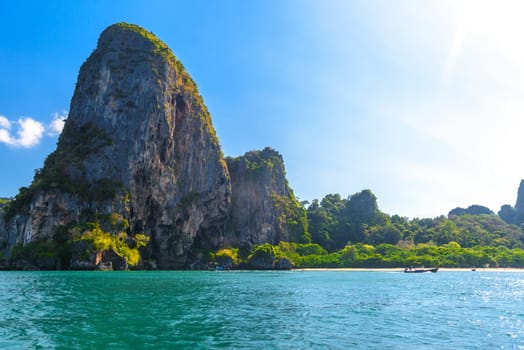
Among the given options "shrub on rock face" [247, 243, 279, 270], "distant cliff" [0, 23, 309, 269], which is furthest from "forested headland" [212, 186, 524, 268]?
"distant cliff" [0, 23, 309, 269]

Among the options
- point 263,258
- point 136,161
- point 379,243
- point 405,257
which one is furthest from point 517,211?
point 136,161

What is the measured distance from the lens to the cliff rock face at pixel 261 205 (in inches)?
4774

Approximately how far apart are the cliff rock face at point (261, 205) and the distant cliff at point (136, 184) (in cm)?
39

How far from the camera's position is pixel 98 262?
72.5 meters

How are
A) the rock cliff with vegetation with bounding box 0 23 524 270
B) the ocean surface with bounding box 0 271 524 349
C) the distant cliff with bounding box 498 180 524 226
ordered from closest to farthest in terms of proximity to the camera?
the ocean surface with bounding box 0 271 524 349, the rock cliff with vegetation with bounding box 0 23 524 270, the distant cliff with bounding box 498 180 524 226

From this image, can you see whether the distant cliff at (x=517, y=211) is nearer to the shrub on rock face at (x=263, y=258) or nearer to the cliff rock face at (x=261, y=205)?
the cliff rock face at (x=261, y=205)

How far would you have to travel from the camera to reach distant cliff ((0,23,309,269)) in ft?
250

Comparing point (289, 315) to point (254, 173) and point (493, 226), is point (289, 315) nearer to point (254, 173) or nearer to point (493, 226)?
point (254, 173)

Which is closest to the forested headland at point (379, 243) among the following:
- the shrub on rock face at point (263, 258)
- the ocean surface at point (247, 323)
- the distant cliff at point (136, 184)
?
the shrub on rock face at point (263, 258)

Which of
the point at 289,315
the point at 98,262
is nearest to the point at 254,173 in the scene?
the point at 98,262

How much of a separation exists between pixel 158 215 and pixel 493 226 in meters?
128

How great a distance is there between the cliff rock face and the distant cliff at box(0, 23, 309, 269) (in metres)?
Answer: 0.39

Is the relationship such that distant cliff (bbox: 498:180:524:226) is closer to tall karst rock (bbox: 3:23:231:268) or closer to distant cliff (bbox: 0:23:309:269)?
distant cliff (bbox: 0:23:309:269)

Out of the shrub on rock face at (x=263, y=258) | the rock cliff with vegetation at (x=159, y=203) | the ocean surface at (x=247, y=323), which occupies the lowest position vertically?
the ocean surface at (x=247, y=323)
